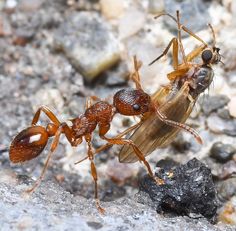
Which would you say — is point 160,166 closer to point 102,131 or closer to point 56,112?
point 102,131

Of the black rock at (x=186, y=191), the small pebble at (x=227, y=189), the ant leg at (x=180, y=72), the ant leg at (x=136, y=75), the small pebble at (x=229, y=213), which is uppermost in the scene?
the ant leg at (x=180, y=72)

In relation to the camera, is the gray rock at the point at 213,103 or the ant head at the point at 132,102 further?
the gray rock at the point at 213,103

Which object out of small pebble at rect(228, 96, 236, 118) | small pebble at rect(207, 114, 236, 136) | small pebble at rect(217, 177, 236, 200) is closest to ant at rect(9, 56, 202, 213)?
small pebble at rect(217, 177, 236, 200)

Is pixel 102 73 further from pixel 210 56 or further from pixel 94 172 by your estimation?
pixel 94 172

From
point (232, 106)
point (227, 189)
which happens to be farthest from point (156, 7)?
point (227, 189)

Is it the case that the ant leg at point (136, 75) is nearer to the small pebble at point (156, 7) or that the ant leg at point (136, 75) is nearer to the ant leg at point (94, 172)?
the ant leg at point (94, 172)

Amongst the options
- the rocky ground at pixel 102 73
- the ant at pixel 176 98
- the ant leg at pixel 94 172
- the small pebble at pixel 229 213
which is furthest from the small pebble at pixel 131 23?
Result: the small pebble at pixel 229 213
